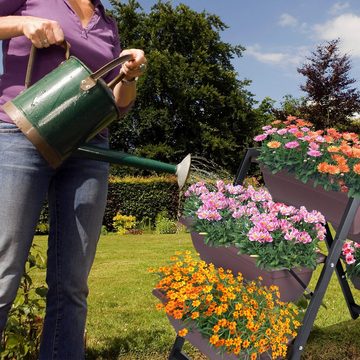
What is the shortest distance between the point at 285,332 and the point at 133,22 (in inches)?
919

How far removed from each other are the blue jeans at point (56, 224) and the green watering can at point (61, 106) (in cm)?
7

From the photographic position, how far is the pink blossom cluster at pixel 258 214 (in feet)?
6.90

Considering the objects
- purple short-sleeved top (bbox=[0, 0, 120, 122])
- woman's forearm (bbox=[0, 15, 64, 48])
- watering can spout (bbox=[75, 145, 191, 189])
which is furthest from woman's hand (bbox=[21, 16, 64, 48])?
watering can spout (bbox=[75, 145, 191, 189])

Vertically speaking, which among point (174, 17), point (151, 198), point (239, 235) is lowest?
point (151, 198)

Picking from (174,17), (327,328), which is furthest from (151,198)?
(174,17)

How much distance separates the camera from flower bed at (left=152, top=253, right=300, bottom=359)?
2.11 metres

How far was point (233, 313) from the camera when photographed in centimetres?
215

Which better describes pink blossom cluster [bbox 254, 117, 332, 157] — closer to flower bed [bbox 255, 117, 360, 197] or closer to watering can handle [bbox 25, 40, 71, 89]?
flower bed [bbox 255, 117, 360, 197]

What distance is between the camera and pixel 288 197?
259 cm

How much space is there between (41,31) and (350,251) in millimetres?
2198

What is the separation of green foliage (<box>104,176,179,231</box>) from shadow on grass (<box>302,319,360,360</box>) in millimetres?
8970

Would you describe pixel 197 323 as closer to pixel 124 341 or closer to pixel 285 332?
pixel 285 332

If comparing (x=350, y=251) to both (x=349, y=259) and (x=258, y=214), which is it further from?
(x=258, y=214)

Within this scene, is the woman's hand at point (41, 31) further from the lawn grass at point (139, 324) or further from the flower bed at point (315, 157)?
the lawn grass at point (139, 324)
